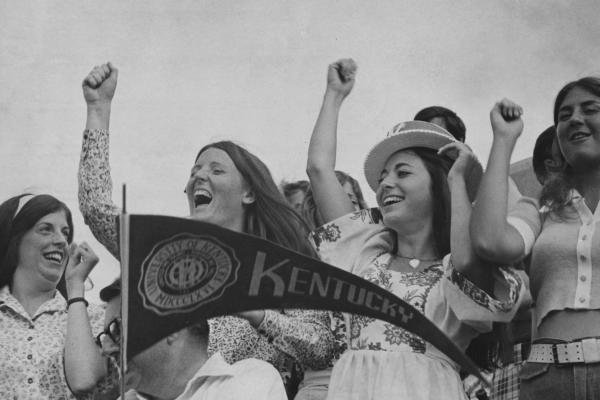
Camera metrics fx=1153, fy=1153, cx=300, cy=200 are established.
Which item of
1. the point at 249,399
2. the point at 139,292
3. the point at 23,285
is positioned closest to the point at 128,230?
the point at 139,292

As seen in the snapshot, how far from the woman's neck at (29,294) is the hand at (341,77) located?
1.34m

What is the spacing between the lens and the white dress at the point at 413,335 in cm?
344

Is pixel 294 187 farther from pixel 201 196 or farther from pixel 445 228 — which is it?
pixel 445 228

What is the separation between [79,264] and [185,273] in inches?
76.2

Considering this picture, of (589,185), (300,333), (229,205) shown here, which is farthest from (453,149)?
(229,205)

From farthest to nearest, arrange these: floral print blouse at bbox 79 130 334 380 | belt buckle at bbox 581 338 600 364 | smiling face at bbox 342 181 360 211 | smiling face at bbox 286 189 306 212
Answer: smiling face at bbox 286 189 306 212
smiling face at bbox 342 181 360 211
floral print blouse at bbox 79 130 334 380
belt buckle at bbox 581 338 600 364

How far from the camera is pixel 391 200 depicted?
394 centimetres

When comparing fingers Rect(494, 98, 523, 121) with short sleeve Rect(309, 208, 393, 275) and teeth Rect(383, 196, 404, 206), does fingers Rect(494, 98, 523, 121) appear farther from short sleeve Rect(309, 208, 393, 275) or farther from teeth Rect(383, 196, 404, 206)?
short sleeve Rect(309, 208, 393, 275)

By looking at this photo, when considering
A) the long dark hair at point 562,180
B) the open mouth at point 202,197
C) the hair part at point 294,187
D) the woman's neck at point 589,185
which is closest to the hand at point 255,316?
the open mouth at point 202,197

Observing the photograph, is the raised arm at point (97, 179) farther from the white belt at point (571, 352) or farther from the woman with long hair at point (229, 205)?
the white belt at point (571, 352)

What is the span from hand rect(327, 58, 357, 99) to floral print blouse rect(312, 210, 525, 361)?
1.88 ft

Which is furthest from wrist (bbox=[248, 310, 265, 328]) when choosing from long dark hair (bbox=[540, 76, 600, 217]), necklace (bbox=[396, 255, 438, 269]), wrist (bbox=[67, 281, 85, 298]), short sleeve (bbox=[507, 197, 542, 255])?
long dark hair (bbox=[540, 76, 600, 217])

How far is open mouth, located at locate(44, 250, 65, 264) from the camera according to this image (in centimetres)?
445

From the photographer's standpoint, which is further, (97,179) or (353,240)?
(97,179)
